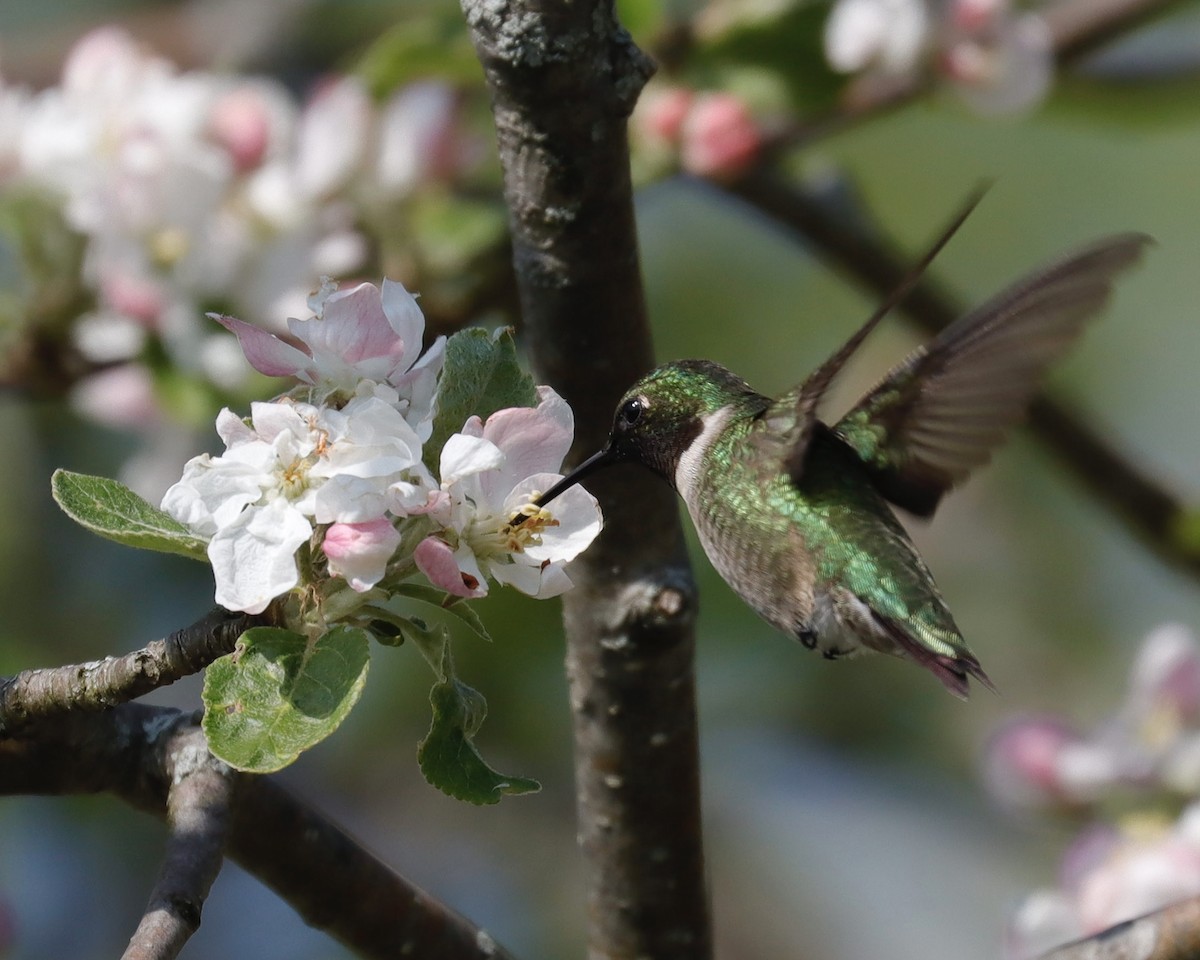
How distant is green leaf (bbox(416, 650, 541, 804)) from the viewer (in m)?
1.03

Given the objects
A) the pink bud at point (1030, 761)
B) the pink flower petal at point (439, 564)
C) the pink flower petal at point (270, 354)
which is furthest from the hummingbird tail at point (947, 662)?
the pink bud at point (1030, 761)

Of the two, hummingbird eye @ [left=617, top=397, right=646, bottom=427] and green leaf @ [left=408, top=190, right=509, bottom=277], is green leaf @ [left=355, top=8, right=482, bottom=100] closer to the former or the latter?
green leaf @ [left=408, top=190, right=509, bottom=277]

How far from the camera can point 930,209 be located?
4574 mm

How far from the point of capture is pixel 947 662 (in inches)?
58.1

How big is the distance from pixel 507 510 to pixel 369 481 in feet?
0.38

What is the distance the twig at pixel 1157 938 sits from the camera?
3.98ft

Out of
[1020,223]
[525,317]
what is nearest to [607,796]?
[525,317]

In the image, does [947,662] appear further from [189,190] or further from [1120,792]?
[189,190]

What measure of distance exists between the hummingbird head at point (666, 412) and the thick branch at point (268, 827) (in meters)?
0.36

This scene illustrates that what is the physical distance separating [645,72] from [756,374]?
284 centimetres

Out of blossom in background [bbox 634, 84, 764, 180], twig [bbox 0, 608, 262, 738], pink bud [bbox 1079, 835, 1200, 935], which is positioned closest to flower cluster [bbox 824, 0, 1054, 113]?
blossom in background [bbox 634, 84, 764, 180]

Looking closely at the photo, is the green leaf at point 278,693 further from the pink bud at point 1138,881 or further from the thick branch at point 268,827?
the pink bud at point 1138,881

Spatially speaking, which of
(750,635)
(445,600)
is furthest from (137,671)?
(750,635)

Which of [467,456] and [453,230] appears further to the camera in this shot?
[453,230]
